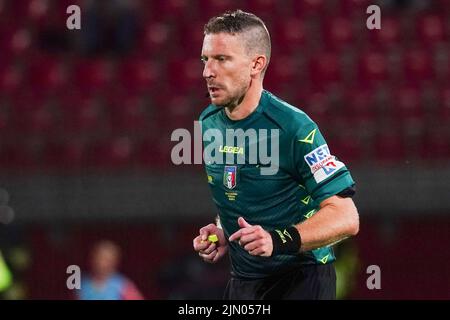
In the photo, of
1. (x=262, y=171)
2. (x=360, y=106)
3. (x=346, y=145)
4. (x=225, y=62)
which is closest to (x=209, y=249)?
(x=262, y=171)

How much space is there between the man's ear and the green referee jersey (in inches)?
5.4

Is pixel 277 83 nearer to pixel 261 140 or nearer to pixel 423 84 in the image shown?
pixel 423 84

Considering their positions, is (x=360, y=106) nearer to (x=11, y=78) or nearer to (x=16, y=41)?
(x=11, y=78)

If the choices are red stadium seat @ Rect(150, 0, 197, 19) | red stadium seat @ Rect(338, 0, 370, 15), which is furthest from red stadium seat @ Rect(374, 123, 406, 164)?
red stadium seat @ Rect(150, 0, 197, 19)

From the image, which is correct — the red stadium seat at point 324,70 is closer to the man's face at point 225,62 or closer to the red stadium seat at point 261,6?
the red stadium seat at point 261,6

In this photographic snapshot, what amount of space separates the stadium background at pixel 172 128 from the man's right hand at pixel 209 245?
15.3ft

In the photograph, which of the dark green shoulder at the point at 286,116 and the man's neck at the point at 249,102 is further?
the man's neck at the point at 249,102

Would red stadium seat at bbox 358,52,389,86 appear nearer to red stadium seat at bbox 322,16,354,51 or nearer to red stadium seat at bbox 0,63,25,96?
red stadium seat at bbox 322,16,354,51

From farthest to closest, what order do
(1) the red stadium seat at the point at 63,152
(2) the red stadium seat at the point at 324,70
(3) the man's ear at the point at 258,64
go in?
(2) the red stadium seat at the point at 324,70 → (1) the red stadium seat at the point at 63,152 → (3) the man's ear at the point at 258,64

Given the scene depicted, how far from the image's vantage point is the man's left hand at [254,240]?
155 inches

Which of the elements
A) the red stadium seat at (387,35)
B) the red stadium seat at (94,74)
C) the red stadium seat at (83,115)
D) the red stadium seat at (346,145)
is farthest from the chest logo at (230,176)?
the red stadium seat at (387,35)

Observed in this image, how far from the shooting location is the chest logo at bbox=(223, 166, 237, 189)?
4.56 meters
